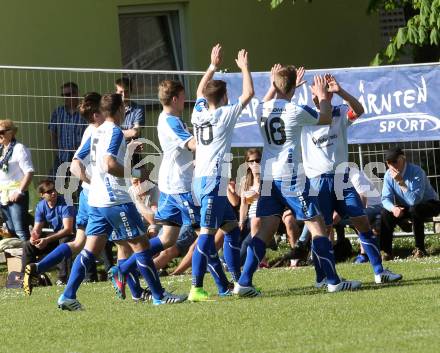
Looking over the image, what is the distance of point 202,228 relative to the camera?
1170cm

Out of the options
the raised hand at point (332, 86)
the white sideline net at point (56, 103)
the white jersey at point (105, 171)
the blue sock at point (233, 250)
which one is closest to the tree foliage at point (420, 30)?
the white sideline net at point (56, 103)

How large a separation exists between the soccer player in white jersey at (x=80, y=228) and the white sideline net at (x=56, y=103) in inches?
152

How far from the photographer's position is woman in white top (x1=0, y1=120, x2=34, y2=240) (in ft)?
54.0

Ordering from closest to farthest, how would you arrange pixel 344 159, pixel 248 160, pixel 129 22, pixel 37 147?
1. pixel 344 159
2. pixel 248 160
3. pixel 37 147
4. pixel 129 22

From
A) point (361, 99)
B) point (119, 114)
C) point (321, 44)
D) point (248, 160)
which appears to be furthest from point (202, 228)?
point (321, 44)

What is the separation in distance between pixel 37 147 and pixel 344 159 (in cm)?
586

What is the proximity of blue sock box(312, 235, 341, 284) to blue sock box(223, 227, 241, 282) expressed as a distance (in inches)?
31.6

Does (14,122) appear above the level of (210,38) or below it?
below

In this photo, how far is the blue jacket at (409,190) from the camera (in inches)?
637

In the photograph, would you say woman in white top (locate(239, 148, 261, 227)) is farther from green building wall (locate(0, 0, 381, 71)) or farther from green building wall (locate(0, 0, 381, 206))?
green building wall (locate(0, 0, 381, 71))

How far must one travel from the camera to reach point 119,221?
37.4 ft

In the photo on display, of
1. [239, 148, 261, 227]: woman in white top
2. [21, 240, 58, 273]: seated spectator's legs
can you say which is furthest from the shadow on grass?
[21, 240, 58, 273]: seated spectator's legs

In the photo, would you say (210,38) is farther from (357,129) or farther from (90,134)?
(90,134)

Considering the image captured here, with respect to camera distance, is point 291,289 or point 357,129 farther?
point 357,129
